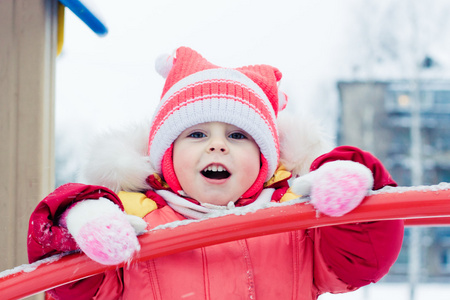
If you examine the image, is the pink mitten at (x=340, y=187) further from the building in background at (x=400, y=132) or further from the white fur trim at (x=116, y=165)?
the building in background at (x=400, y=132)

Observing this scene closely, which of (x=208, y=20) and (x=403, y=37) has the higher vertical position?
(x=208, y=20)

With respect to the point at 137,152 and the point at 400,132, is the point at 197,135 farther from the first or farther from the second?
the point at 400,132

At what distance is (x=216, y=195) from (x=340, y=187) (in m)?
0.43

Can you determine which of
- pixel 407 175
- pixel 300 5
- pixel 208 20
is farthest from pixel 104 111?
pixel 407 175

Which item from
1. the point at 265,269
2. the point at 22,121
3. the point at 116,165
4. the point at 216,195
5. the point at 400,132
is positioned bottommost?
the point at 265,269

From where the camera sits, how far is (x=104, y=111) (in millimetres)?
12359

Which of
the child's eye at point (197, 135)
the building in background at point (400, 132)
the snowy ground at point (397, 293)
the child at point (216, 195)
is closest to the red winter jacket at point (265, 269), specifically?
the child at point (216, 195)

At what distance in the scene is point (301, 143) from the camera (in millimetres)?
1473

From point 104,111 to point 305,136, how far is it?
1128 cm

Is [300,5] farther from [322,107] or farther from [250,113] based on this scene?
[250,113]

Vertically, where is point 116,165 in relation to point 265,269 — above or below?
above

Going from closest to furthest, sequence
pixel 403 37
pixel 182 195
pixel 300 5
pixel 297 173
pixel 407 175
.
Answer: pixel 182 195
pixel 297 173
pixel 403 37
pixel 407 175
pixel 300 5

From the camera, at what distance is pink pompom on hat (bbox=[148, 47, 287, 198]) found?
1342 mm

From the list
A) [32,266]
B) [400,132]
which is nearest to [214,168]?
[32,266]
